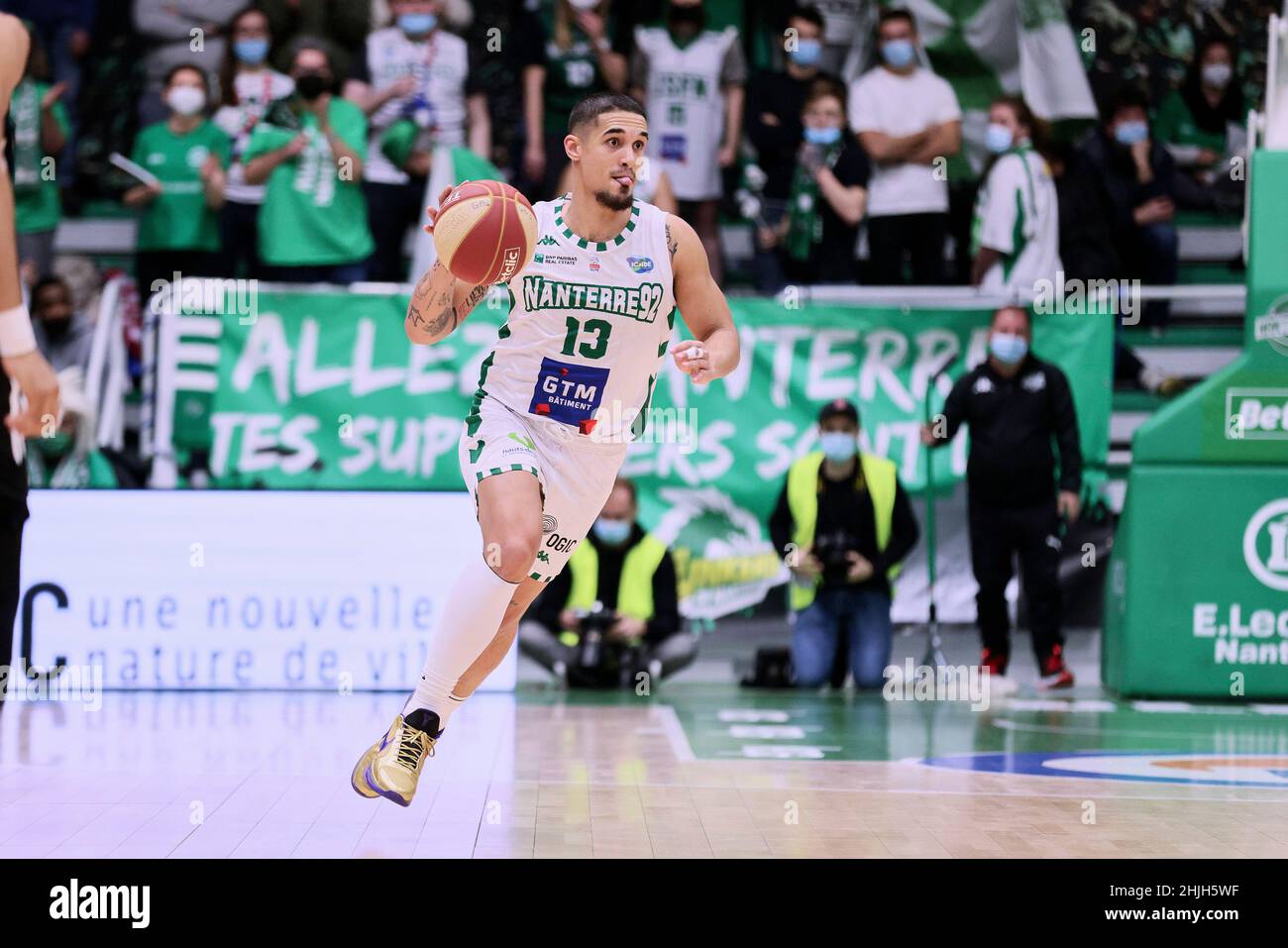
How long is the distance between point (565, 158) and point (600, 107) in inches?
286

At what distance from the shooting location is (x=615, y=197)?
6.57 m

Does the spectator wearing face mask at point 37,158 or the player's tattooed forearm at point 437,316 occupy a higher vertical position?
the spectator wearing face mask at point 37,158

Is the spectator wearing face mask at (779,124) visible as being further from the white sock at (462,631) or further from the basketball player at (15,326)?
the basketball player at (15,326)

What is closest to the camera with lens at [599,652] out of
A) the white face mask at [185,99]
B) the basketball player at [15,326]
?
the white face mask at [185,99]

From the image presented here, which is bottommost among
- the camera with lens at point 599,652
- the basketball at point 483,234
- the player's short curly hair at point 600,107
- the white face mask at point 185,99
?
the camera with lens at point 599,652

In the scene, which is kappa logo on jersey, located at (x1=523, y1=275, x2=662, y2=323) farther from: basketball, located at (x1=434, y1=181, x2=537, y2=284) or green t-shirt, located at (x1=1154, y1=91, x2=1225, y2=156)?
green t-shirt, located at (x1=1154, y1=91, x2=1225, y2=156)

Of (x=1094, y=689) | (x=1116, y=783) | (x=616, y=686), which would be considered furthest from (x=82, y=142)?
(x=1116, y=783)

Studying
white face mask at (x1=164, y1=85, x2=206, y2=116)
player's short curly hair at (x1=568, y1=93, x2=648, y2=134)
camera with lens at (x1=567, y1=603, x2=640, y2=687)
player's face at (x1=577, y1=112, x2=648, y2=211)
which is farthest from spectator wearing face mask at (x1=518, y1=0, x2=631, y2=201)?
player's face at (x1=577, y1=112, x2=648, y2=211)

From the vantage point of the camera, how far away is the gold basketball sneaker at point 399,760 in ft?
20.4

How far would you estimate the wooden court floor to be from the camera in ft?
20.2

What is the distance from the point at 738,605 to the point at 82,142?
7064mm

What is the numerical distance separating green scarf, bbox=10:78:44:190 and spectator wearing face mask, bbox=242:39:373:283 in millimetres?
1597

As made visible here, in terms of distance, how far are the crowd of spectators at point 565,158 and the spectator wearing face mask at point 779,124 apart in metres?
0.02
